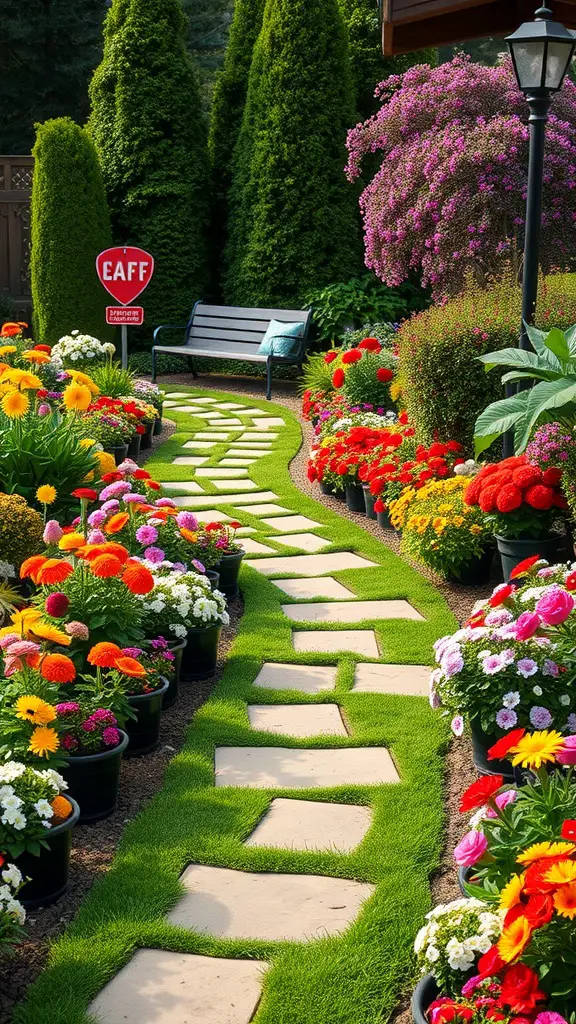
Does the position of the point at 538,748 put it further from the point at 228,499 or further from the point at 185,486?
the point at 185,486

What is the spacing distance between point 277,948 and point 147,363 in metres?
10.3

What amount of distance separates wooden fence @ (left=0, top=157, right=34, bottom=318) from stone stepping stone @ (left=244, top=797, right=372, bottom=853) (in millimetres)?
12038

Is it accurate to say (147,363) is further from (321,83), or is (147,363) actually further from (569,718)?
(569,718)

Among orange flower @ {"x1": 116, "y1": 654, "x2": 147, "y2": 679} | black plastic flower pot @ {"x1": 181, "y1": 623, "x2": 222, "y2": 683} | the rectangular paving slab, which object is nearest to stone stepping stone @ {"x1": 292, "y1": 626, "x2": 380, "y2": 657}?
the rectangular paving slab

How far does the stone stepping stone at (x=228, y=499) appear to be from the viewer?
22.0ft

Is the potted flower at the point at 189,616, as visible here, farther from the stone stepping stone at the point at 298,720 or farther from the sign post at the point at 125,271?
the sign post at the point at 125,271

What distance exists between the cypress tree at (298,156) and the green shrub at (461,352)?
5.95m

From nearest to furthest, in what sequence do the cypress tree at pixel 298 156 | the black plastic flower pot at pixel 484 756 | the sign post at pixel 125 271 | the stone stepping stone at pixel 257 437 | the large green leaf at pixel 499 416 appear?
1. the black plastic flower pot at pixel 484 756
2. the large green leaf at pixel 499 416
3. the sign post at pixel 125 271
4. the stone stepping stone at pixel 257 437
5. the cypress tree at pixel 298 156

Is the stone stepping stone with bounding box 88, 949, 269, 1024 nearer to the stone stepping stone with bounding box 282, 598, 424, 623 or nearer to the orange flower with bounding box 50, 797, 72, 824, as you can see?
the orange flower with bounding box 50, 797, 72, 824

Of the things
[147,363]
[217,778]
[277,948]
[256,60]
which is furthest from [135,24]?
[277,948]

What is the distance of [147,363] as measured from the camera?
12203 mm

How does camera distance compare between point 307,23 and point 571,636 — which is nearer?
point 571,636

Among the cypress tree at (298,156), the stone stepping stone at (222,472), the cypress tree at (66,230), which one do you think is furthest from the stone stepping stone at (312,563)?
the cypress tree at (66,230)

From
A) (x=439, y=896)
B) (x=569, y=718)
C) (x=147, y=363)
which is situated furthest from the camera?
(x=147, y=363)
